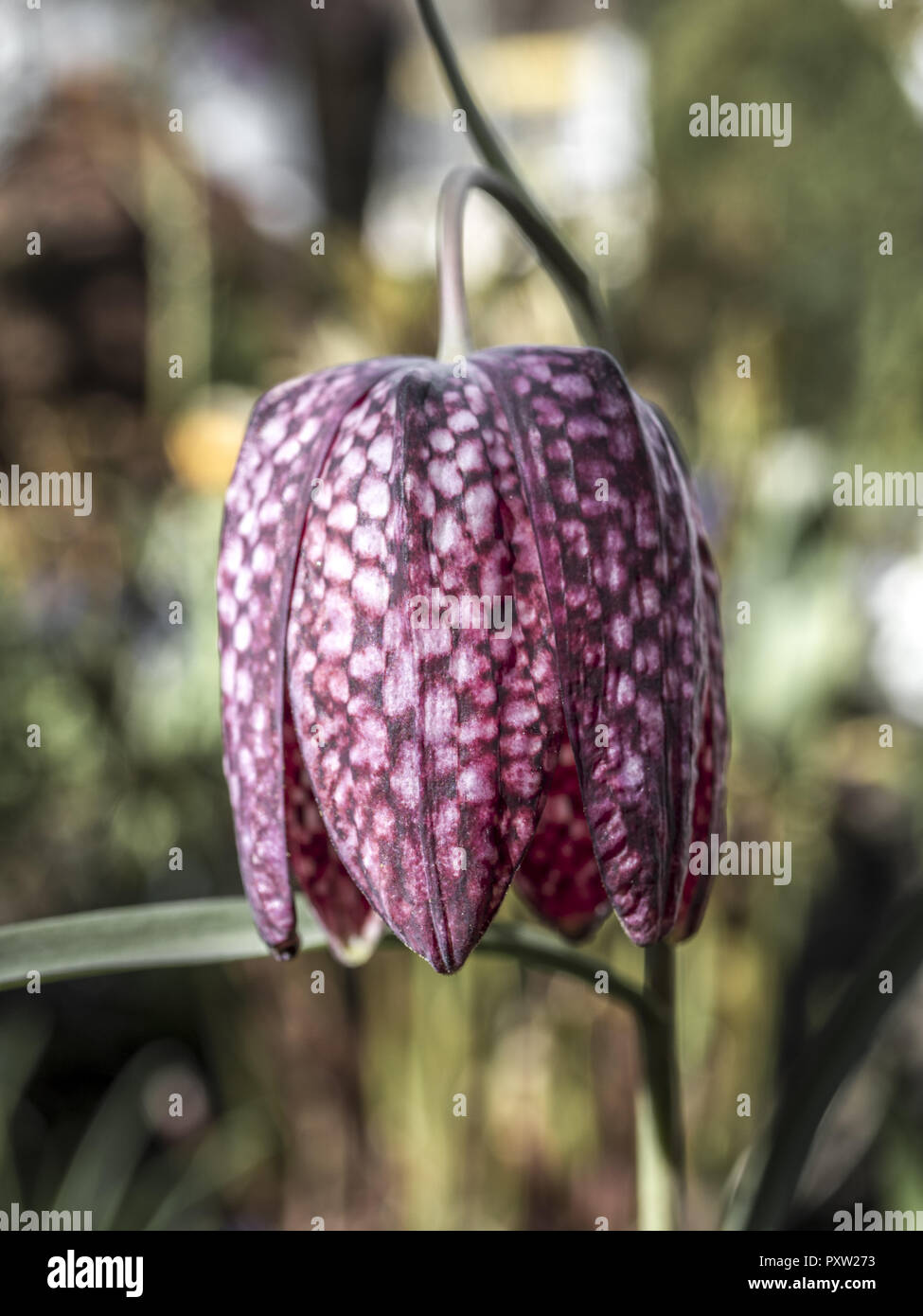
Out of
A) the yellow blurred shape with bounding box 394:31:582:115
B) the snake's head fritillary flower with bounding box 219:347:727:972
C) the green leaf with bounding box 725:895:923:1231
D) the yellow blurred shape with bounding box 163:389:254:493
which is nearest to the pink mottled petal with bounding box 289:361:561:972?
the snake's head fritillary flower with bounding box 219:347:727:972

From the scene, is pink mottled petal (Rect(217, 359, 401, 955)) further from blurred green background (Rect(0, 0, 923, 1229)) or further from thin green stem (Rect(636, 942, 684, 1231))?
blurred green background (Rect(0, 0, 923, 1229))

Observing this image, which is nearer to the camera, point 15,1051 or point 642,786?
point 642,786

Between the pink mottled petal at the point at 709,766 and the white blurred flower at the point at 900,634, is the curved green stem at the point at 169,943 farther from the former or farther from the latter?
the white blurred flower at the point at 900,634

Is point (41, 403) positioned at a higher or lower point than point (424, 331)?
higher

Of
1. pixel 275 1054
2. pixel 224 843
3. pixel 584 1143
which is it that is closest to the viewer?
pixel 584 1143

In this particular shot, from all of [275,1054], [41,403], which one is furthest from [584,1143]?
[41,403]

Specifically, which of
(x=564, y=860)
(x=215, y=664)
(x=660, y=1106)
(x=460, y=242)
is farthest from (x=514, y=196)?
(x=215, y=664)
